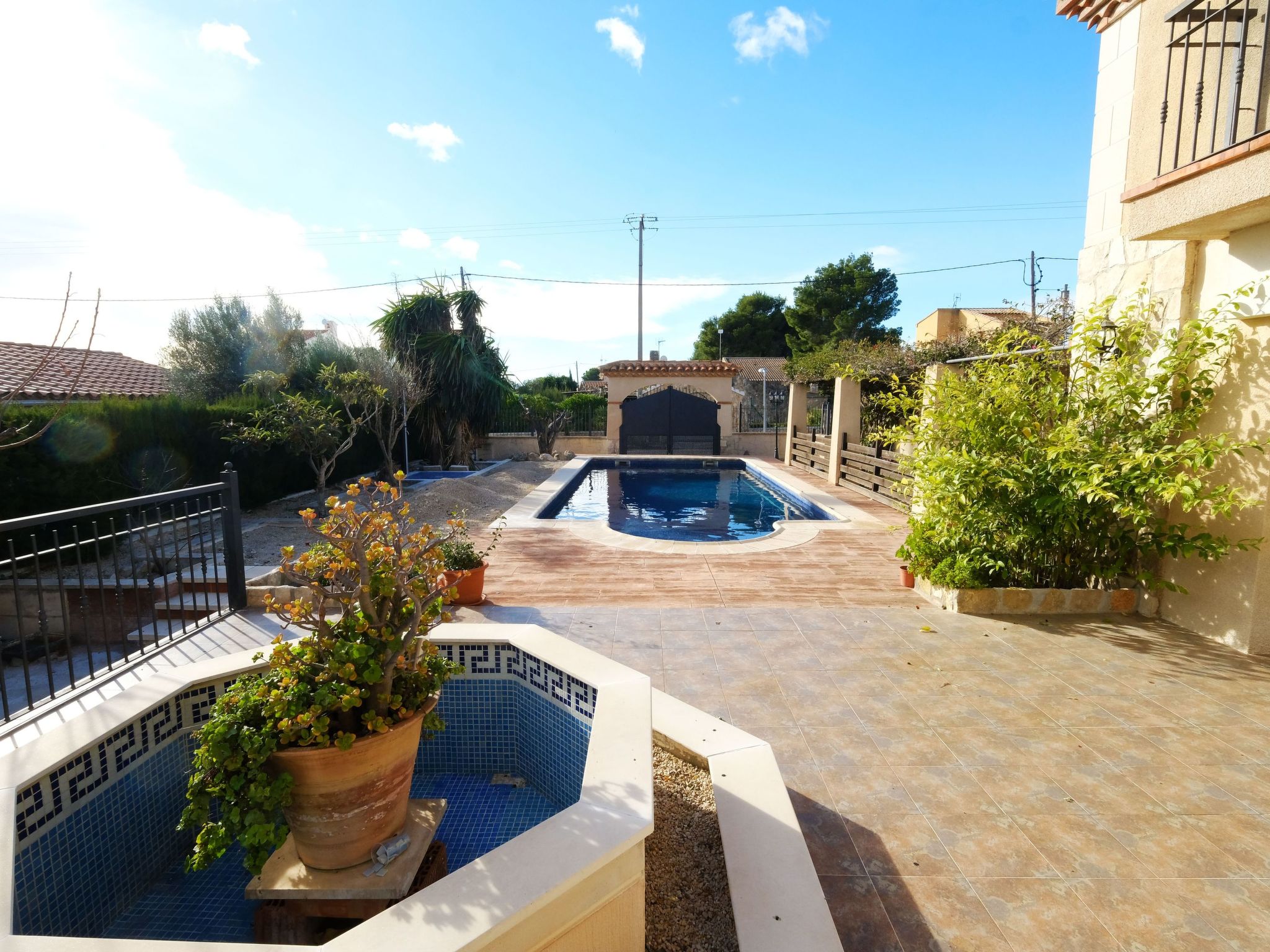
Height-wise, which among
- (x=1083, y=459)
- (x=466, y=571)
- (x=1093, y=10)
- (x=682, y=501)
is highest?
(x=1093, y=10)

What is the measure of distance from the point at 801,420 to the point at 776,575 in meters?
10.9

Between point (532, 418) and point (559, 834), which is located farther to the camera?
point (532, 418)

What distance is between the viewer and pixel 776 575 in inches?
224

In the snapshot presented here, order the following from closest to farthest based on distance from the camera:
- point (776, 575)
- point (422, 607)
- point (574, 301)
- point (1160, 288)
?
point (422, 607), point (1160, 288), point (776, 575), point (574, 301)

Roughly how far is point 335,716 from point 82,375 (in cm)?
1140

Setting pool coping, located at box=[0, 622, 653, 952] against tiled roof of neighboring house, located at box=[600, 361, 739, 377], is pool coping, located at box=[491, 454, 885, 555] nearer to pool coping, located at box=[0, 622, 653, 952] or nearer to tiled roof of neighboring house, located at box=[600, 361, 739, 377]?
pool coping, located at box=[0, 622, 653, 952]

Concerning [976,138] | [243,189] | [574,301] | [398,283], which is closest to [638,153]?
[398,283]

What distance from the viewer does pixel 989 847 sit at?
7.20 ft

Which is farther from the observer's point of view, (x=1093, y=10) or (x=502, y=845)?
(x=1093, y=10)

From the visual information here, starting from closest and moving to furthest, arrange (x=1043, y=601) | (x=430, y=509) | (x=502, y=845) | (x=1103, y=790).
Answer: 1. (x=502, y=845)
2. (x=1103, y=790)
3. (x=1043, y=601)
4. (x=430, y=509)

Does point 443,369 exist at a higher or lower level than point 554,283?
lower

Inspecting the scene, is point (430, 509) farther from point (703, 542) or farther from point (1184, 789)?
point (1184, 789)

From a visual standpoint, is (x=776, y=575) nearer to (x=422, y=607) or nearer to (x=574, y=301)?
(x=422, y=607)

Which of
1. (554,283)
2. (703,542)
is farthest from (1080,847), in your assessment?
(554,283)
